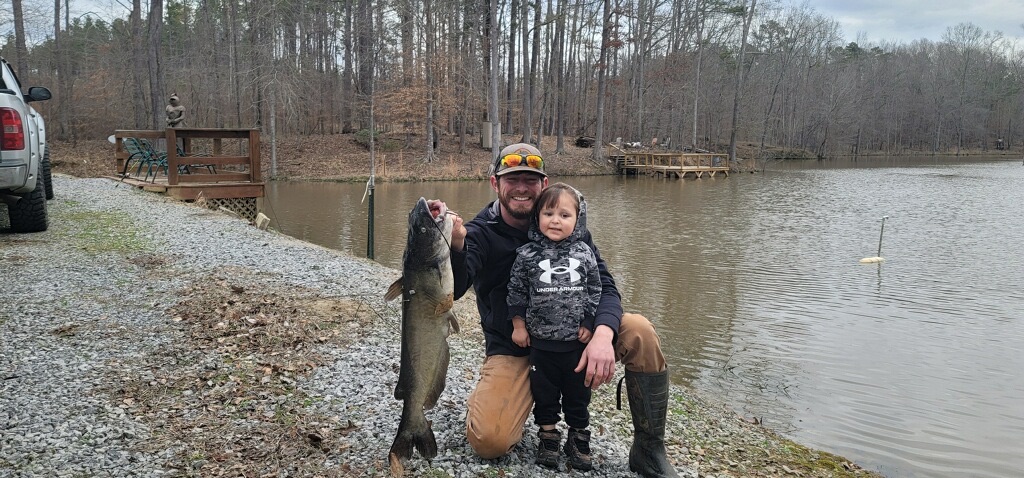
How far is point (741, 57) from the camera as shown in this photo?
49.6 m

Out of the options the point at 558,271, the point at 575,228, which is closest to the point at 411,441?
the point at 558,271

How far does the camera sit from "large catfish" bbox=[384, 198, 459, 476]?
294cm

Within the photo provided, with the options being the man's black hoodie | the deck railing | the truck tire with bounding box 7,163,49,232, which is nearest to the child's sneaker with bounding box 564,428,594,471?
the man's black hoodie

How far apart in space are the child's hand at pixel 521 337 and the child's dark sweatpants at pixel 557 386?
0.21 feet

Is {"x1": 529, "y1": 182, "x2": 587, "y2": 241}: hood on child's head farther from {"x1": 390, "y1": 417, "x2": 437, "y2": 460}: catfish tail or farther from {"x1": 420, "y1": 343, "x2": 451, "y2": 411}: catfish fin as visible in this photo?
{"x1": 390, "y1": 417, "x2": 437, "y2": 460}: catfish tail

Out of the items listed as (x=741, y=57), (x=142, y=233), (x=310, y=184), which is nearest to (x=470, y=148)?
(x=310, y=184)

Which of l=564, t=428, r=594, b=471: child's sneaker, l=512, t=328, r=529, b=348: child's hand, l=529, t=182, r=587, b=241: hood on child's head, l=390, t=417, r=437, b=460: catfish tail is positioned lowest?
l=564, t=428, r=594, b=471: child's sneaker

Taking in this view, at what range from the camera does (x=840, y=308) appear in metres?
9.81

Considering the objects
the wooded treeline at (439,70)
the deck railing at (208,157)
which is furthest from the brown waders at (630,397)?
the wooded treeline at (439,70)

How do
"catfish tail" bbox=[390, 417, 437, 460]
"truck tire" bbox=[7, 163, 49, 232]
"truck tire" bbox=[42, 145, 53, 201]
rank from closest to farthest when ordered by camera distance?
"catfish tail" bbox=[390, 417, 437, 460], "truck tire" bbox=[7, 163, 49, 232], "truck tire" bbox=[42, 145, 53, 201]

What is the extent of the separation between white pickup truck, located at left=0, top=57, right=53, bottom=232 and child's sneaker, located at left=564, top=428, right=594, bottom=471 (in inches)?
286

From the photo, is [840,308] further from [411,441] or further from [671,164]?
[671,164]

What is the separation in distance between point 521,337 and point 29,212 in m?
8.61

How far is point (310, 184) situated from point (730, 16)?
36.0 metres
